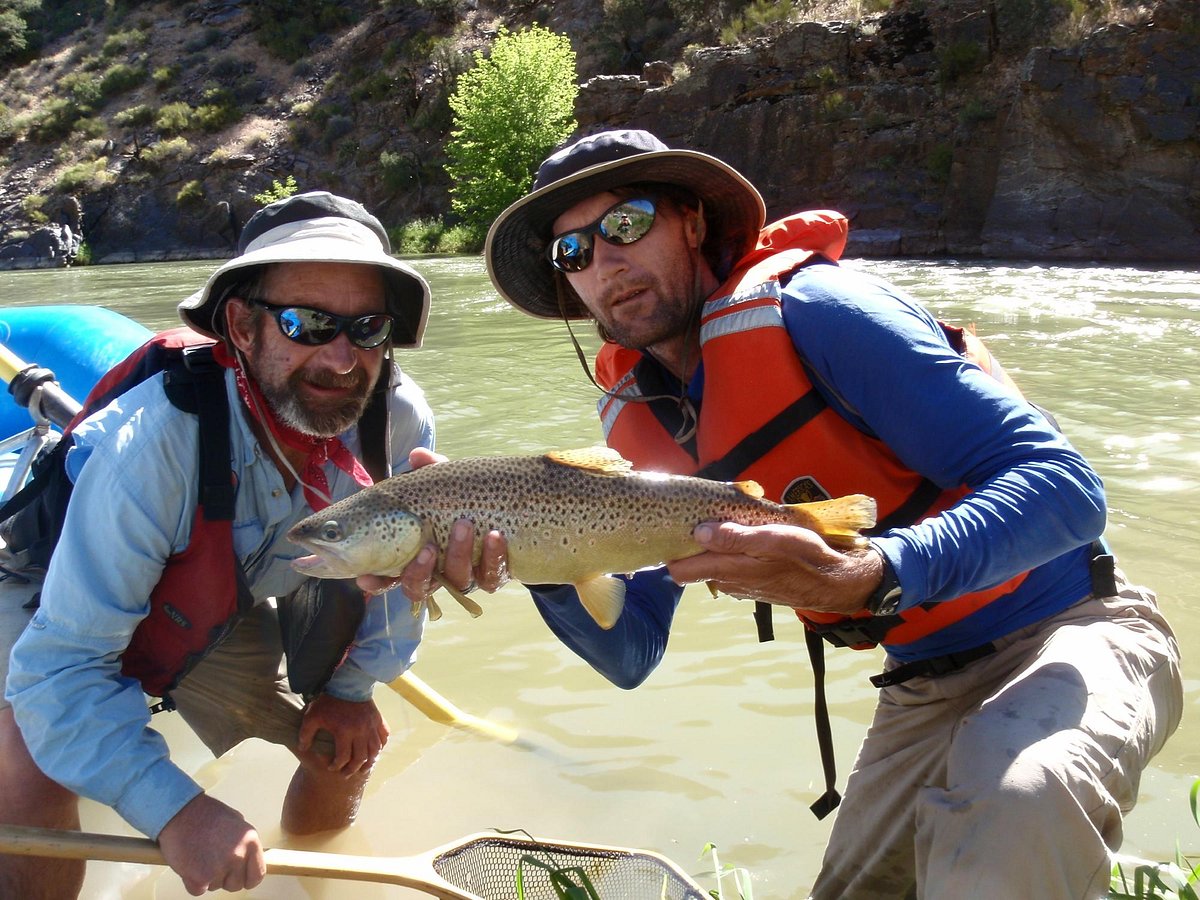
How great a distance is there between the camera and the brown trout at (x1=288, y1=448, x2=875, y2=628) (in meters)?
2.63

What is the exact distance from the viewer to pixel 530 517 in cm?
270

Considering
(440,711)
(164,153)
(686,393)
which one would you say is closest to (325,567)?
(686,393)

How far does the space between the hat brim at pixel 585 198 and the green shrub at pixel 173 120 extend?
196ft

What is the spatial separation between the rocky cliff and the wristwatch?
2438cm

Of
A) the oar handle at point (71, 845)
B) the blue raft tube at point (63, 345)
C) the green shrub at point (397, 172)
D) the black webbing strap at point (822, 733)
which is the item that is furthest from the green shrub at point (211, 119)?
the black webbing strap at point (822, 733)

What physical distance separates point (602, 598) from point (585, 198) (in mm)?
1391

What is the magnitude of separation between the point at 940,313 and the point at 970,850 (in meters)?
15.1

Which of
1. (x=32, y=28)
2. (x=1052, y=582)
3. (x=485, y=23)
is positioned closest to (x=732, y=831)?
(x=1052, y=582)

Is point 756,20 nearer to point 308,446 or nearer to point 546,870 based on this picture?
point 308,446

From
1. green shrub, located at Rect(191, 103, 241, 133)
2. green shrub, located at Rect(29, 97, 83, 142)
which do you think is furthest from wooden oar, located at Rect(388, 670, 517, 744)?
green shrub, located at Rect(29, 97, 83, 142)

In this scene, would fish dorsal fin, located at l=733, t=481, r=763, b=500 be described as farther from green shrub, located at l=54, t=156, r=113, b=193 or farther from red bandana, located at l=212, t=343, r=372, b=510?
green shrub, located at l=54, t=156, r=113, b=193

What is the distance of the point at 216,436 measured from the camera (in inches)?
124

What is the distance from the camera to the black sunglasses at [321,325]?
131 inches

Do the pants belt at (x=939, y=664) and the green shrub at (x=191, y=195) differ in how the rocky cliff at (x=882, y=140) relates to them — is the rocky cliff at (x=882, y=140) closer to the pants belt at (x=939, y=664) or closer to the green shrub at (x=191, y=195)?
the green shrub at (x=191, y=195)
